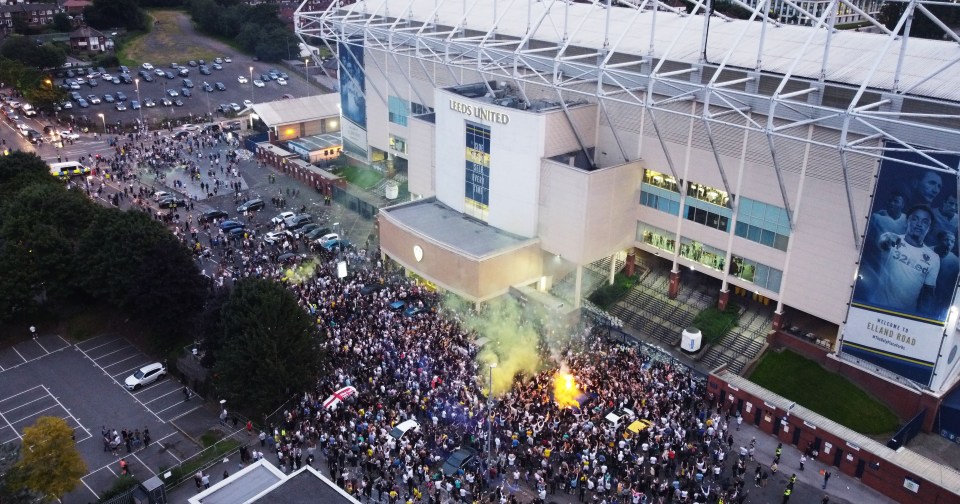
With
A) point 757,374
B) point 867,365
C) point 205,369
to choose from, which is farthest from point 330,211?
point 867,365

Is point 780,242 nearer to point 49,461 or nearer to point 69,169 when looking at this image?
point 49,461

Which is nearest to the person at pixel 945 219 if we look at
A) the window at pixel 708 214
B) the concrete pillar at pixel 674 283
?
the window at pixel 708 214

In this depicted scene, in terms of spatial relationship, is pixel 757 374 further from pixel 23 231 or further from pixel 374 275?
pixel 23 231

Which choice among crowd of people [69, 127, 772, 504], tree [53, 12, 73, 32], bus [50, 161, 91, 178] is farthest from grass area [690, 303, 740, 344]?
tree [53, 12, 73, 32]

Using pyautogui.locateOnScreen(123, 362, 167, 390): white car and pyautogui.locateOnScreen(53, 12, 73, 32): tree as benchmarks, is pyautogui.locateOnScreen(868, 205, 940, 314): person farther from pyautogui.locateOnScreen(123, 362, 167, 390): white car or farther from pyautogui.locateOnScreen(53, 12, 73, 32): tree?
pyautogui.locateOnScreen(53, 12, 73, 32): tree

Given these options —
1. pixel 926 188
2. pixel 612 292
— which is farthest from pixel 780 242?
pixel 612 292

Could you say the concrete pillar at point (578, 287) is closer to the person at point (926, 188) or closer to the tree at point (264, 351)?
the tree at point (264, 351)
